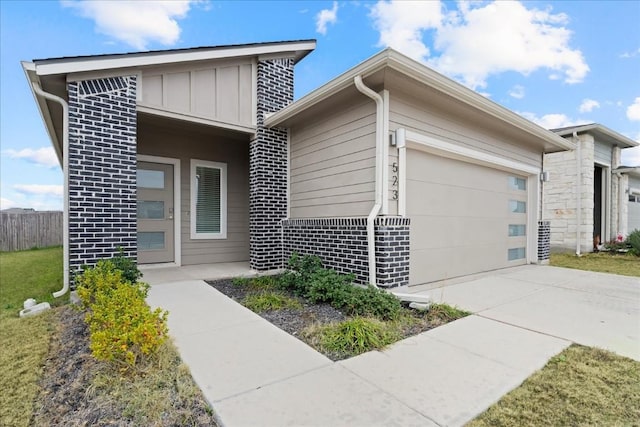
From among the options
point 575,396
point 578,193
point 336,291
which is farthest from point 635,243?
point 575,396

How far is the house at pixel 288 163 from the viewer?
4.26 meters

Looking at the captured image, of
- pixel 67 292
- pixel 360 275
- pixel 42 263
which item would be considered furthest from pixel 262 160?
pixel 42 263

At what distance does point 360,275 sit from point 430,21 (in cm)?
565

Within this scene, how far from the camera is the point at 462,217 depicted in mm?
5676

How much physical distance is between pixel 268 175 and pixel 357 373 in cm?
439

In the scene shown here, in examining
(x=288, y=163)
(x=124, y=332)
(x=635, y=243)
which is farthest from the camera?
(x=635, y=243)

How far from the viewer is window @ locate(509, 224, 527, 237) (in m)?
6.99

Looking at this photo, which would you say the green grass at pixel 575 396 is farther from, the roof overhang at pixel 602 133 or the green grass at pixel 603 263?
the roof overhang at pixel 602 133

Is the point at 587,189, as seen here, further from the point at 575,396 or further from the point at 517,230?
the point at 575,396

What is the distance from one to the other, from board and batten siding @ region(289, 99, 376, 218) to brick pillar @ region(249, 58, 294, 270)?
25cm

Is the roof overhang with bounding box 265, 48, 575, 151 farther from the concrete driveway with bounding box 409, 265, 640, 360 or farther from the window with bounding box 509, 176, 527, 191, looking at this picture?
the concrete driveway with bounding box 409, 265, 640, 360

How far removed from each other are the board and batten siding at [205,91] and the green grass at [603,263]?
799cm

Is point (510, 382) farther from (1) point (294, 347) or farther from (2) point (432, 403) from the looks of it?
(1) point (294, 347)

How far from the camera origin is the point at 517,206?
7172 mm
